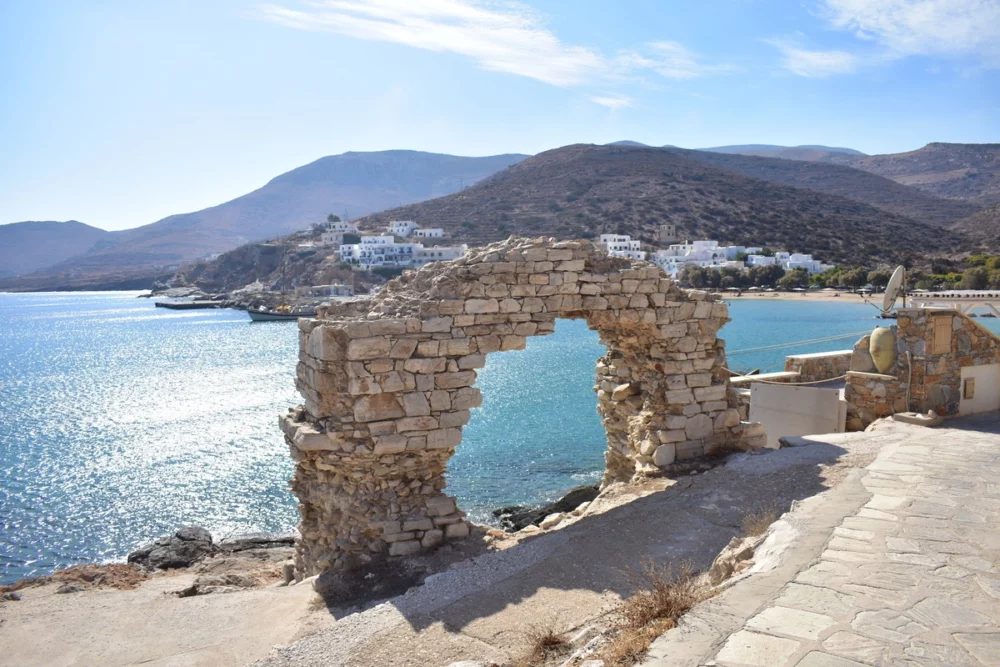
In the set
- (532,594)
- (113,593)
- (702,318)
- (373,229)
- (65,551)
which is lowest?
(65,551)

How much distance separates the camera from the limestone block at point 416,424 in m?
6.94

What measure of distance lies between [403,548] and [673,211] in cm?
Result: 9272

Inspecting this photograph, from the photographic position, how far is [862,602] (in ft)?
12.4

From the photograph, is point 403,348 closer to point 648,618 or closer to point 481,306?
point 481,306

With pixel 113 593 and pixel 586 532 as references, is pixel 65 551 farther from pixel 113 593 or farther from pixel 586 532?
pixel 586 532

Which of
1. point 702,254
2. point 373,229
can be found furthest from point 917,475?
point 373,229

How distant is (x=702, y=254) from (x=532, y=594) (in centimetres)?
7628

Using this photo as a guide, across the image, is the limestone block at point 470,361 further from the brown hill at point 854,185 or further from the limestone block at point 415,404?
the brown hill at point 854,185

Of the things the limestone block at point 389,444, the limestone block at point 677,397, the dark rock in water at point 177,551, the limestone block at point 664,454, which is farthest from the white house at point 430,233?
the limestone block at point 389,444

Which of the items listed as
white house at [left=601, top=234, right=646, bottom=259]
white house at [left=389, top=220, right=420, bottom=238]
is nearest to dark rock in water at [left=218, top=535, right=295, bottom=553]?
white house at [left=601, top=234, right=646, bottom=259]

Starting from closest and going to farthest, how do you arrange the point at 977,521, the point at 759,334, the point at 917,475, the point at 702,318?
1. the point at 977,521
2. the point at 917,475
3. the point at 702,318
4. the point at 759,334

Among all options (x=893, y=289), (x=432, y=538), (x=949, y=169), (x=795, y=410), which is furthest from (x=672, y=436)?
(x=949, y=169)

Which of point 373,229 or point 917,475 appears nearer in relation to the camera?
point 917,475

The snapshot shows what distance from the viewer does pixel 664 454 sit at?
8680 millimetres
